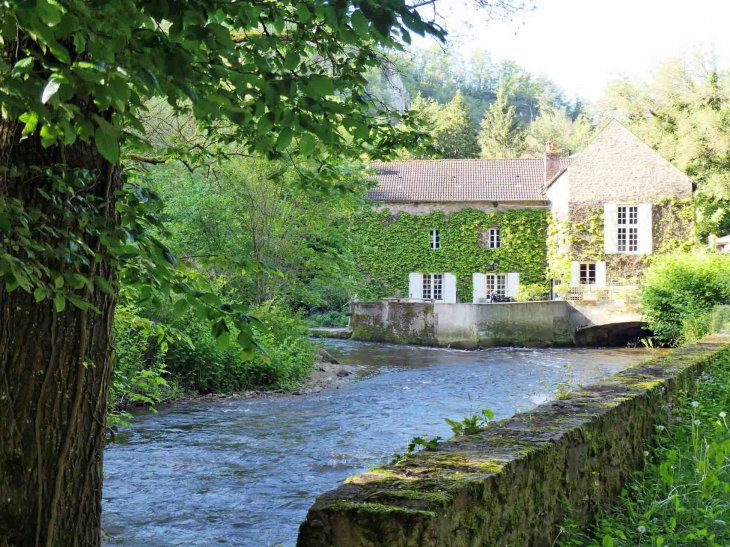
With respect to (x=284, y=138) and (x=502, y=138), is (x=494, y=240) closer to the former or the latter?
(x=502, y=138)

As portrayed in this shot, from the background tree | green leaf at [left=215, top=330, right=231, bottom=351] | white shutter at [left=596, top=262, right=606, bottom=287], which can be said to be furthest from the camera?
the background tree

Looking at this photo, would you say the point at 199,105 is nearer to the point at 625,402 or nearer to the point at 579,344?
the point at 625,402

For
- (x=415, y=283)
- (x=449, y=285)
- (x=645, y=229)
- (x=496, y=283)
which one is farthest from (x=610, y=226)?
(x=415, y=283)

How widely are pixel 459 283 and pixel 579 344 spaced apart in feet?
27.7

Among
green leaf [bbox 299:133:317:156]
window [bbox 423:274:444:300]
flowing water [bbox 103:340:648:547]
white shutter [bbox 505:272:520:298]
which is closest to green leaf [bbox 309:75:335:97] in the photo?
green leaf [bbox 299:133:317:156]

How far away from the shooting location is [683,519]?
3609 millimetres

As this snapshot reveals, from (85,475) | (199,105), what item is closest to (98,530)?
(85,475)

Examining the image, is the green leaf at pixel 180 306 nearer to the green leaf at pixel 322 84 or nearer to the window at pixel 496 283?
the green leaf at pixel 322 84

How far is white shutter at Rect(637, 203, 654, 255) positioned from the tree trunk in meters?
28.0

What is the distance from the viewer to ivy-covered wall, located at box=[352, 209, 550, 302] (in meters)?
31.2

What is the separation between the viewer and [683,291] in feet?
57.3

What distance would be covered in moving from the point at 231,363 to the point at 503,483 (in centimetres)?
1096

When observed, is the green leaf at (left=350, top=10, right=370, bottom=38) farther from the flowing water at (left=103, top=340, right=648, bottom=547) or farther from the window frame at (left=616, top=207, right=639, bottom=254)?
the window frame at (left=616, top=207, right=639, bottom=254)

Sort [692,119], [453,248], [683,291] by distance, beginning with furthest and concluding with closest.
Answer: [692,119], [453,248], [683,291]
